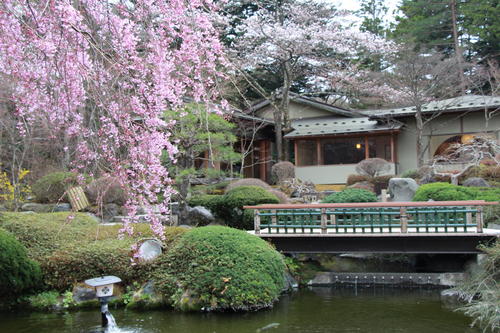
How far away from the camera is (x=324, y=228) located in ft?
34.7

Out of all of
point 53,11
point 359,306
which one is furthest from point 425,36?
point 53,11

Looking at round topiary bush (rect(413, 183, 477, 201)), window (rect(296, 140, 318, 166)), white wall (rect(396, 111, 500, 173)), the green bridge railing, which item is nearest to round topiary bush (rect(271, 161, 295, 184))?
window (rect(296, 140, 318, 166))

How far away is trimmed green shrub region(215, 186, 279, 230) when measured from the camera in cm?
1295

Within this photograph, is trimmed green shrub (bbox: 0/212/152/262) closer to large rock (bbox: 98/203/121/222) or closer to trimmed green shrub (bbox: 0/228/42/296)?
trimmed green shrub (bbox: 0/228/42/296)

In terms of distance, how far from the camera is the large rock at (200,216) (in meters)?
13.8

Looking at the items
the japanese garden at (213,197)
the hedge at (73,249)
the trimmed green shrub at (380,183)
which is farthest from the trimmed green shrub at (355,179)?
the hedge at (73,249)

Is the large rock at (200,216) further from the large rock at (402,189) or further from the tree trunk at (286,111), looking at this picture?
the tree trunk at (286,111)

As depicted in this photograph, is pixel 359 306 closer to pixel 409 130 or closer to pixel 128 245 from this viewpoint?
pixel 128 245

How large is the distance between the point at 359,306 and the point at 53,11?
7067 mm

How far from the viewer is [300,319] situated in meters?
7.97

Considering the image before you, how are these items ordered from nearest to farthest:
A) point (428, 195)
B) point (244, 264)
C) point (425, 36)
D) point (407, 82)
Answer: point (244, 264) → point (428, 195) → point (407, 82) → point (425, 36)

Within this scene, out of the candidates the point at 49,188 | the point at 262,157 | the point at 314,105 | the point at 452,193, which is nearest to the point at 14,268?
the point at 49,188

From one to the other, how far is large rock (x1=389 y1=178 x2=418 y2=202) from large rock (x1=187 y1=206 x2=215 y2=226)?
583 cm

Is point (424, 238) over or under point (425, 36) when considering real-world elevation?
under
